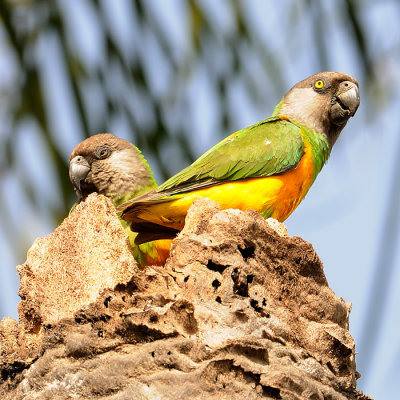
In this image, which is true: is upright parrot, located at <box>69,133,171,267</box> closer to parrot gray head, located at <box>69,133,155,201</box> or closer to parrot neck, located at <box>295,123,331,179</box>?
parrot gray head, located at <box>69,133,155,201</box>

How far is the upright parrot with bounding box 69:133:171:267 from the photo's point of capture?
6164 mm

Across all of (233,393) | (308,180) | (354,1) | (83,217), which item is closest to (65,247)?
(83,217)

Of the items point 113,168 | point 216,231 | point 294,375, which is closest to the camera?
point 294,375

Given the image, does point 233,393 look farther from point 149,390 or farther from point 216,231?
point 216,231

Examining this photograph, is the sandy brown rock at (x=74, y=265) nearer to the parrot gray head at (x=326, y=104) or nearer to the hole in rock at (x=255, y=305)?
the hole in rock at (x=255, y=305)

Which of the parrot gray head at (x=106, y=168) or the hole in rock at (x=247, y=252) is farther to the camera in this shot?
the parrot gray head at (x=106, y=168)

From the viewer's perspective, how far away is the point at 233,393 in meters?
2.63

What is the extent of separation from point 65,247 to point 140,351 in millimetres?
925

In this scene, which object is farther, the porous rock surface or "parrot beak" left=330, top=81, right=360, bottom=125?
"parrot beak" left=330, top=81, right=360, bottom=125

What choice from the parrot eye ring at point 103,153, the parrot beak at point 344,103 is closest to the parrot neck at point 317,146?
the parrot beak at point 344,103

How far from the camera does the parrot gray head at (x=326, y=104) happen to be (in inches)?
230

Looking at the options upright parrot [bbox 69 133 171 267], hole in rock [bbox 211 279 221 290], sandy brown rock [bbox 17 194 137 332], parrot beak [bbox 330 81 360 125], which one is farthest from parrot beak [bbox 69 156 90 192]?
hole in rock [bbox 211 279 221 290]

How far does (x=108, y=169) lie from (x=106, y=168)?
0.07 feet

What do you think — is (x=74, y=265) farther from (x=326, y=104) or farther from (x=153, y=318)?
(x=326, y=104)
